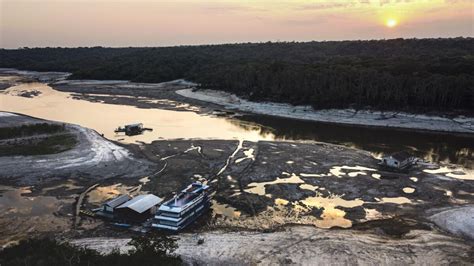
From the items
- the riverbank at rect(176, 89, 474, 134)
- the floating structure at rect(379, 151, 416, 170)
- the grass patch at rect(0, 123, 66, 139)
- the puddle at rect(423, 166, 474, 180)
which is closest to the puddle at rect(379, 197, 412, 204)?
the floating structure at rect(379, 151, 416, 170)

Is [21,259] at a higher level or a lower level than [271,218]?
higher

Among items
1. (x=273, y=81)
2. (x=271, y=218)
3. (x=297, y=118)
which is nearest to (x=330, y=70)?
(x=273, y=81)

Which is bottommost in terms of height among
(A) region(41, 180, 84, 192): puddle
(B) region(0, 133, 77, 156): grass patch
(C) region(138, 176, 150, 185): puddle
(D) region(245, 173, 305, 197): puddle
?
(A) region(41, 180, 84, 192): puddle

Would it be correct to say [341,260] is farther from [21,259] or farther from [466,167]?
[466,167]

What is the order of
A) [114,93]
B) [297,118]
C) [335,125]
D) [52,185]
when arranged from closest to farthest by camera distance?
[52,185], [335,125], [297,118], [114,93]

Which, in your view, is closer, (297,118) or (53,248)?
(53,248)

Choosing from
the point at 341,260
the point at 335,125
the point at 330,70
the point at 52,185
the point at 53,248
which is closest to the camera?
the point at 53,248

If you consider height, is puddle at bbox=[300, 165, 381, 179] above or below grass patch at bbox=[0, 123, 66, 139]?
below

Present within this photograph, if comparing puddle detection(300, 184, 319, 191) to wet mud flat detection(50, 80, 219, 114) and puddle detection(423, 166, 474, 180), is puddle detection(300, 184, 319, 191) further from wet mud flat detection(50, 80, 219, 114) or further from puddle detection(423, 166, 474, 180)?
wet mud flat detection(50, 80, 219, 114)
